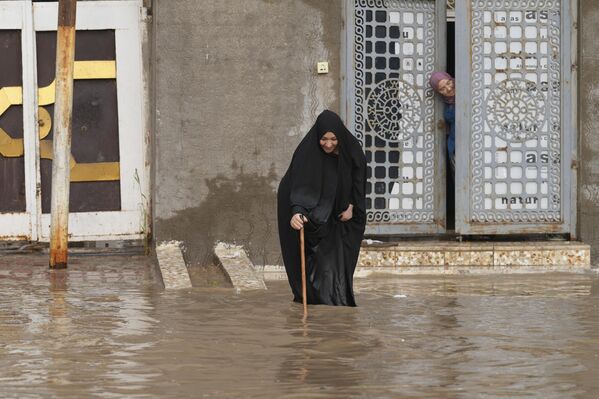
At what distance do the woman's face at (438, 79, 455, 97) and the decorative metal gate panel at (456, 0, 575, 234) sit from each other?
0.07 m

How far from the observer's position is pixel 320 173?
956cm

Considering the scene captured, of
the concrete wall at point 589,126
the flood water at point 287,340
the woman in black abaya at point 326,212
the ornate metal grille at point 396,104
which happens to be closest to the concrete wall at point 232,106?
the ornate metal grille at point 396,104

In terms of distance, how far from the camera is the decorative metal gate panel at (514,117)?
11.7 meters

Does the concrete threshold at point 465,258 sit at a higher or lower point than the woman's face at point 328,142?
lower

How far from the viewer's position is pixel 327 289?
9.55m

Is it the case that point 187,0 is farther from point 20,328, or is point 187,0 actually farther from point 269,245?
point 20,328

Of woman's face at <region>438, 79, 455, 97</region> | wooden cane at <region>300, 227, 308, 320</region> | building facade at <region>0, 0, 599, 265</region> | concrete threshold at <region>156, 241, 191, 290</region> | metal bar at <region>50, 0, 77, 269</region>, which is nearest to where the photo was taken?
wooden cane at <region>300, 227, 308, 320</region>

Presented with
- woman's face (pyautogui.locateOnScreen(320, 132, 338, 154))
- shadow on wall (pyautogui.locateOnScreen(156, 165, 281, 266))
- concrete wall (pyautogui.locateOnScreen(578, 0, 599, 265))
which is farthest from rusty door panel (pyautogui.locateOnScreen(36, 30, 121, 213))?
concrete wall (pyautogui.locateOnScreen(578, 0, 599, 265))

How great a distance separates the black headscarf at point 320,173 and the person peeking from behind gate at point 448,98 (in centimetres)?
221

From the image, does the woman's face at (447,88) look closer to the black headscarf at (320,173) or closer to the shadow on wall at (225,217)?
the shadow on wall at (225,217)

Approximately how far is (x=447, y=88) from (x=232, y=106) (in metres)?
1.72

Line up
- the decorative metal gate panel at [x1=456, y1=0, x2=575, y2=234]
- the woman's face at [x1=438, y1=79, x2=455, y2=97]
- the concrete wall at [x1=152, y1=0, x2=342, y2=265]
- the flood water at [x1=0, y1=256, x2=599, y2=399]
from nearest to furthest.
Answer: the flood water at [x1=0, y1=256, x2=599, y2=399], the concrete wall at [x1=152, y1=0, x2=342, y2=265], the woman's face at [x1=438, y1=79, x2=455, y2=97], the decorative metal gate panel at [x1=456, y1=0, x2=575, y2=234]

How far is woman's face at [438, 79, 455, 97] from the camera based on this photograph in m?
11.6

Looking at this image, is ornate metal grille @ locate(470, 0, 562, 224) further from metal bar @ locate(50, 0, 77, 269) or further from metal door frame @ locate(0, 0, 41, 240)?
metal door frame @ locate(0, 0, 41, 240)
